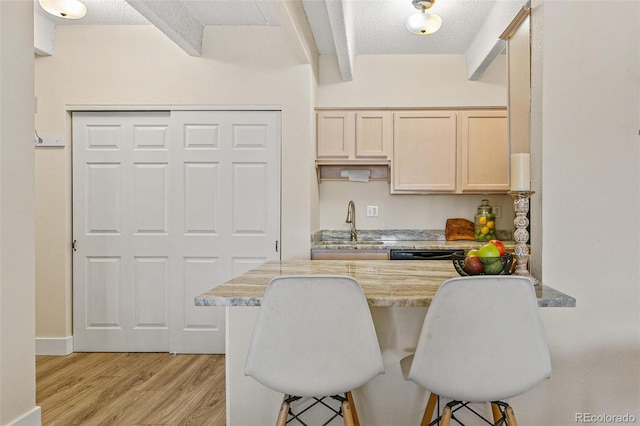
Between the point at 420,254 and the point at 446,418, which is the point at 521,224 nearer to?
the point at 446,418

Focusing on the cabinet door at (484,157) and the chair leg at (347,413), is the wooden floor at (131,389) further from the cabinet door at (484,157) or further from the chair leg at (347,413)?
the cabinet door at (484,157)

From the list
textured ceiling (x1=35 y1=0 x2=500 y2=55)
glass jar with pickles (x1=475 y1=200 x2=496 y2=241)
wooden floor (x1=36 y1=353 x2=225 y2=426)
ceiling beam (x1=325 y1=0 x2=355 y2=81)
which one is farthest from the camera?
glass jar with pickles (x1=475 y1=200 x2=496 y2=241)

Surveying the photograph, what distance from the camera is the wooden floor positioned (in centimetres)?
251

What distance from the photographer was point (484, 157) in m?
4.01

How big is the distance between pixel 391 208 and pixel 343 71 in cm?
136

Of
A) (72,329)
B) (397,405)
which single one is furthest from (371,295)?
(72,329)

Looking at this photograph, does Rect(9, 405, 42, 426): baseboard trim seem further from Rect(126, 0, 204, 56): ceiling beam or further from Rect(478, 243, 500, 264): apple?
Rect(126, 0, 204, 56): ceiling beam

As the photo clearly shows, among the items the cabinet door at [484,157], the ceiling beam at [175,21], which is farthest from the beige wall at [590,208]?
the ceiling beam at [175,21]

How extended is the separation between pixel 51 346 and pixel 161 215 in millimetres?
1371

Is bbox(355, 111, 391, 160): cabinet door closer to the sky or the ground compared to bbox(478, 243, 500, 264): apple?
closer to the sky

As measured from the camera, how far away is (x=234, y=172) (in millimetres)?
3736

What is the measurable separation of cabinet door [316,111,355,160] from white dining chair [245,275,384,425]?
275 centimetres

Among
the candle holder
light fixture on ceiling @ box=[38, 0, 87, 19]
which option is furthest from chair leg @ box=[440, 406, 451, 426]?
light fixture on ceiling @ box=[38, 0, 87, 19]

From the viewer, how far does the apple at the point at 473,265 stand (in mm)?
1797
